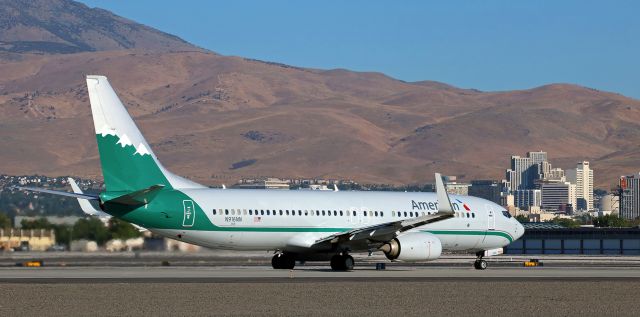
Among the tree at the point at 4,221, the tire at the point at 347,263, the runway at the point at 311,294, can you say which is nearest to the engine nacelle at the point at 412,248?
the tire at the point at 347,263

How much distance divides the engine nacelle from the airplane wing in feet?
1.15

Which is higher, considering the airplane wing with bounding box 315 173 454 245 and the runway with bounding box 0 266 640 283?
the airplane wing with bounding box 315 173 454 245

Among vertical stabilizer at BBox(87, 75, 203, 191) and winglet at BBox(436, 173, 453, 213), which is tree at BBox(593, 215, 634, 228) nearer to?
winglet at BBox(436, 173, 453, 213)

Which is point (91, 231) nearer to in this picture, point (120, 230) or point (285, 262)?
A: point (120, 230)

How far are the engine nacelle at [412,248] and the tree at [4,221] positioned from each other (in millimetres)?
19917

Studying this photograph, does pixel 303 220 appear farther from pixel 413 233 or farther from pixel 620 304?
pixel 620 304

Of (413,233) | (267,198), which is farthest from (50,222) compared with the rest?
(413,233)

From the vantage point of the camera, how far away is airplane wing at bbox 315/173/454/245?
52719 millimetres

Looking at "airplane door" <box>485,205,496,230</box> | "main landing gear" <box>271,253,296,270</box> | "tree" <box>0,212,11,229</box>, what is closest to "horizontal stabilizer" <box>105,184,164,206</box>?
"main landing gear" <box>271,253,296,270</box>

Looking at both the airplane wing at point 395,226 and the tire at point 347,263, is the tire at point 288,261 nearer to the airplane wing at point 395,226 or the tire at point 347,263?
the airplane wing at point 395,226

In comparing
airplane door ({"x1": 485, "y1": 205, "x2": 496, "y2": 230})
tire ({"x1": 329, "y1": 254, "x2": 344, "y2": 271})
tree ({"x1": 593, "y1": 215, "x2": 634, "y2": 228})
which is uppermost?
tree ({"x1": 593, "y1": 215, "x2": 634, "y2": 228})

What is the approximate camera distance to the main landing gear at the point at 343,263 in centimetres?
5422

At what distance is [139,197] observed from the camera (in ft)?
165

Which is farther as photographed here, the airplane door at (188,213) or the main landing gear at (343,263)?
the main landing gear at (343,263)
